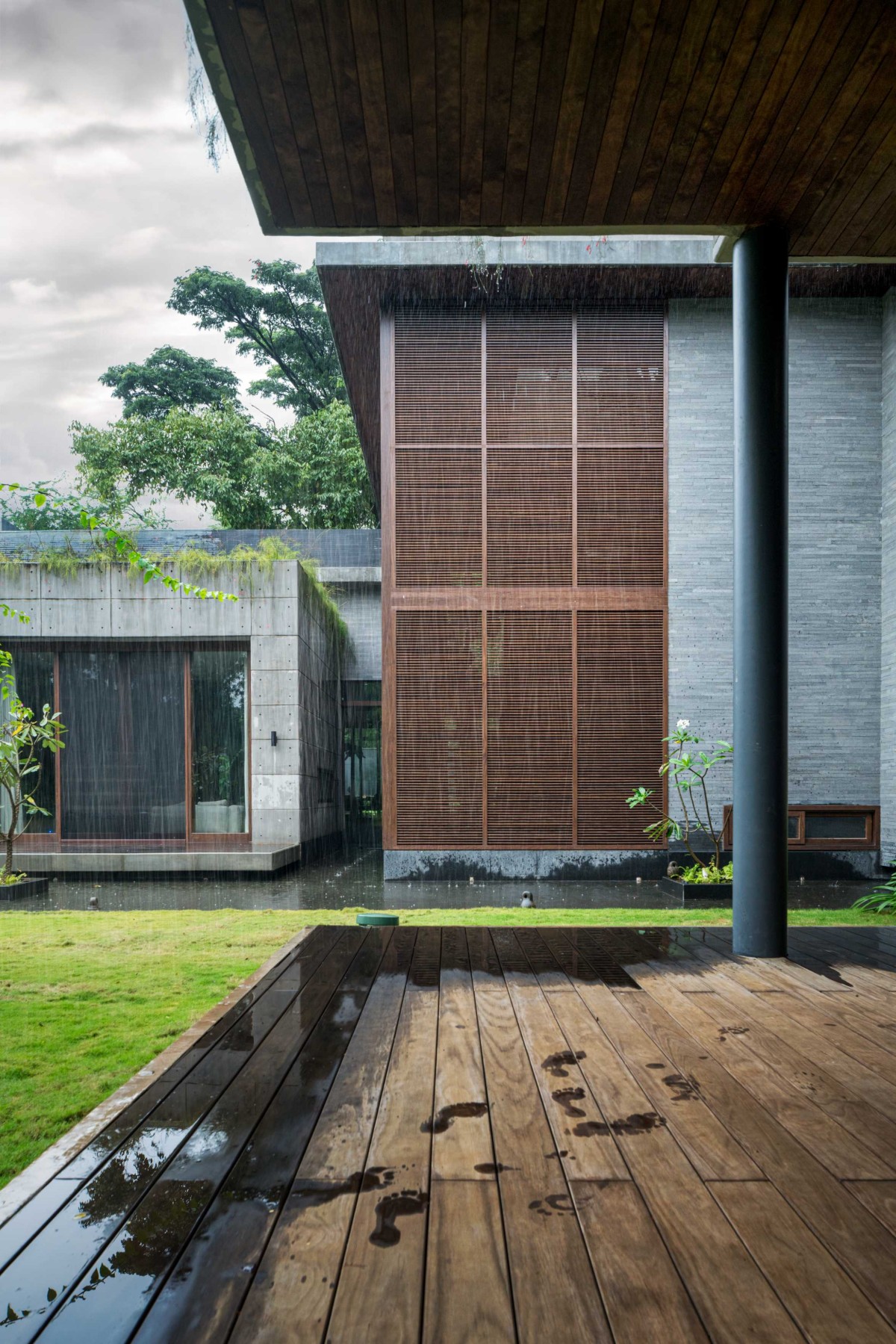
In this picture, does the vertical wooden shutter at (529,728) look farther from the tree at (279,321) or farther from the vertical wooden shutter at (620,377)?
the tree at (279,321)

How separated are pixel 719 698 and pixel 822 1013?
6.28m

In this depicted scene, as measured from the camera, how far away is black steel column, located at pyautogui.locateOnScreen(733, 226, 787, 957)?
3361 millimetres

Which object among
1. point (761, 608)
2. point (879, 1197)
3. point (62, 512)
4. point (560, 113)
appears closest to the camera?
point (879, 1197)

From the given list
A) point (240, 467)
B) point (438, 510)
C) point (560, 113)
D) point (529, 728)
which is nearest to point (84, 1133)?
point (560, 113)

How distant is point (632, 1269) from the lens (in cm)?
121

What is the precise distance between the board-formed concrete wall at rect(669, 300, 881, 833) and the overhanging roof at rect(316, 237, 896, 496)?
37 cm

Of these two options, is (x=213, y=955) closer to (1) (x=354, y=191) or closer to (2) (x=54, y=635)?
(1) (x=354, y=191)

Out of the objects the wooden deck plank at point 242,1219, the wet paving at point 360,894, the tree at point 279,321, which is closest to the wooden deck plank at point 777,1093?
the wooden deck plank at point 242,1219

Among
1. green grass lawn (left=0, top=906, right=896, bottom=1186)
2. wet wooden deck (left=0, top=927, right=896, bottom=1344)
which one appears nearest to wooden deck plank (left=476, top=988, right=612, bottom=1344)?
wet wooden deck (left=0, top=927, right=896, bottom=1344)

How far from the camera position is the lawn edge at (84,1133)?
144 cm

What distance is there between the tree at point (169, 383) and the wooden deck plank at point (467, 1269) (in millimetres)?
23415

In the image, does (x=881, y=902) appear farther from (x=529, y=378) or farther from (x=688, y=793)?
(x=529, y=378)

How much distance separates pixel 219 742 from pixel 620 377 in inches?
216

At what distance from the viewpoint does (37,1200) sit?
1.42 meters
